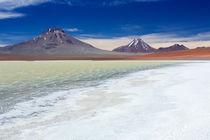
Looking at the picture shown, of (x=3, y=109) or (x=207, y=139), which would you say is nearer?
(x=207, y=139)

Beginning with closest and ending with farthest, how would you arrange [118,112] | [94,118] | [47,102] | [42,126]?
[42,126] < [94,118] < [118,112] < [47,102]

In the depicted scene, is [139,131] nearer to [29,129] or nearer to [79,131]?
[79,131]

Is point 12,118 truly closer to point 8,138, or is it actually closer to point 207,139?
point 8,138

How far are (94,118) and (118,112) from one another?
Answer: 0.77 metres

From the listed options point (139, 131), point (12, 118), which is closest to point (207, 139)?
point (139, 131)

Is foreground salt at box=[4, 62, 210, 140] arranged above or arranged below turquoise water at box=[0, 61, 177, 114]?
below

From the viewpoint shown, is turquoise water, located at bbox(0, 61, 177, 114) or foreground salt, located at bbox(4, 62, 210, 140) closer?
foreground salt, located at bbox(4, 62, 210, 140)

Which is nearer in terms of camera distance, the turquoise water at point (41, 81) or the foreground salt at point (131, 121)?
the foreground salt at point (131, 121)

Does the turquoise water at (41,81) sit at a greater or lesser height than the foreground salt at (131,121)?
greater

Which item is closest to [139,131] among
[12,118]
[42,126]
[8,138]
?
[42,126]

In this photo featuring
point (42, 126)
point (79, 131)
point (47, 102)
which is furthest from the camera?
point (47, 102)

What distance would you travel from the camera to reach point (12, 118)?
580 cm

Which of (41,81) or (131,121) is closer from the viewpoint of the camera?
(131,121)

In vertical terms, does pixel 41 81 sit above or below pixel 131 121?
above
